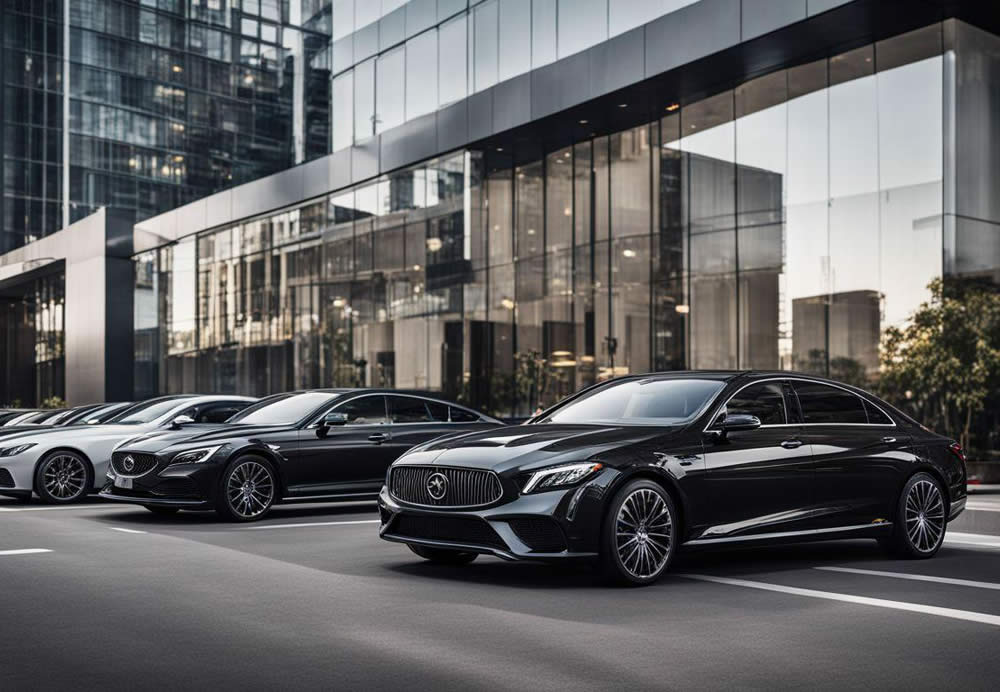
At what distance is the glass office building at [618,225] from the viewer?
23.0 metres

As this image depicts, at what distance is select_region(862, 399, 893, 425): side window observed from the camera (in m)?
10.2

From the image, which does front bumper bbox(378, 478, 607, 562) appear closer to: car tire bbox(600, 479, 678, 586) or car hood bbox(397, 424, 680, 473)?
car tire bbox(600, 479, 678, 586)

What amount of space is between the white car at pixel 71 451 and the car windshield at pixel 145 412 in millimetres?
102

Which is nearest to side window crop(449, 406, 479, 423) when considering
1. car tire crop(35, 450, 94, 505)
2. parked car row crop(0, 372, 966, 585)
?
parked car row crop(0, 372, 966, 585)

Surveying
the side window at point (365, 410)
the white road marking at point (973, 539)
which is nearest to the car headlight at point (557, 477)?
the white road marking at point (973, 539)

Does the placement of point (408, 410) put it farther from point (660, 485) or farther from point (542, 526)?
point (542, 526)

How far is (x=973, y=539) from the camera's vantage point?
11.9 metres

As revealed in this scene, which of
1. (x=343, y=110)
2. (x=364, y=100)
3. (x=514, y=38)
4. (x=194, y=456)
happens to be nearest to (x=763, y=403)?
(x=194, y=456)

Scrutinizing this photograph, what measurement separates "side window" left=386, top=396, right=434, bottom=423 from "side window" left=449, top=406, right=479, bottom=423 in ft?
1.11

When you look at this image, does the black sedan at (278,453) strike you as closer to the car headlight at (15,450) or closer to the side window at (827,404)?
the car headlight at (15,450)

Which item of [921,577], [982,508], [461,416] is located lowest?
[982,508]

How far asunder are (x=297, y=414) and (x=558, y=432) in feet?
19.0

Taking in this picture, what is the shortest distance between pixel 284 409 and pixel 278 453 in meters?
0.94

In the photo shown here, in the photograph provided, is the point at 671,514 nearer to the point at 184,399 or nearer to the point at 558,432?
the point at 558,432
